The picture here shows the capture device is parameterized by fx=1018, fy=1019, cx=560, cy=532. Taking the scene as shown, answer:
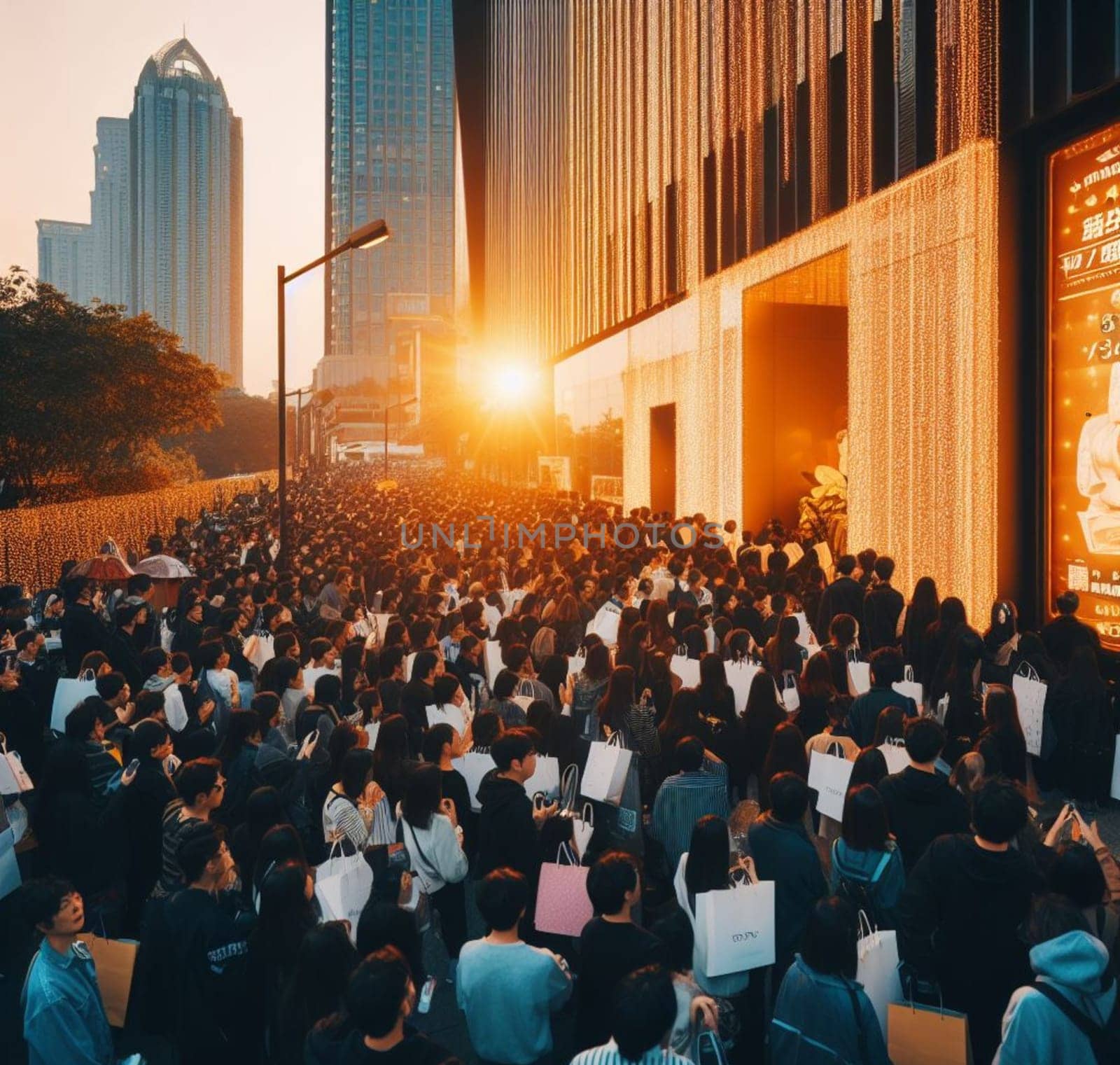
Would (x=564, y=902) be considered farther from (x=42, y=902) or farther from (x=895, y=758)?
(x=895, y=758)

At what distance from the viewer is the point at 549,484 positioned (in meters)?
40.0

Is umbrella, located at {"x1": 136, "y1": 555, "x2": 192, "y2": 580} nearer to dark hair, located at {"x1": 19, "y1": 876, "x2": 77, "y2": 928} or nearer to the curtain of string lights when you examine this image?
the curtain of string lights

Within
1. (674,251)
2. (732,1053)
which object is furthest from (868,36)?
(732,1053)

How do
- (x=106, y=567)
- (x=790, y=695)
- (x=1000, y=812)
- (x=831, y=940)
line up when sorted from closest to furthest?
(x=831, y=940), (x=1000, y=812), (x=790, y=695), (x=106, y=567)

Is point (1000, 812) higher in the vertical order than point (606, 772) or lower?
higher

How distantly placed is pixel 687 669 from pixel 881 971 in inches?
152

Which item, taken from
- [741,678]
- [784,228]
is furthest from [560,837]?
[784,228]

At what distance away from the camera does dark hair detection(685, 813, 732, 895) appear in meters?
3.88

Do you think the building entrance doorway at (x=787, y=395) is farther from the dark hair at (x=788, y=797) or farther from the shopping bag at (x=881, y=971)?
the shopping bag at (x=881, y=971)

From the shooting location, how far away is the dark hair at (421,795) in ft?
14.6

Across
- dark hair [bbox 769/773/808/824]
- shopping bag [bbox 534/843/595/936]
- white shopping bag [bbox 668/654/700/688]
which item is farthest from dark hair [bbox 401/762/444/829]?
white shopping bag [bbox 668/654/700/688]

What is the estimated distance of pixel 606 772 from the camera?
17.4 feet

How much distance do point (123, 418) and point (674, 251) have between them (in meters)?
20.3

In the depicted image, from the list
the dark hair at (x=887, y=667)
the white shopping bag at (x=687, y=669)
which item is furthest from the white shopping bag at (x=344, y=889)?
the white shopping bag at (x=687, y=669)
